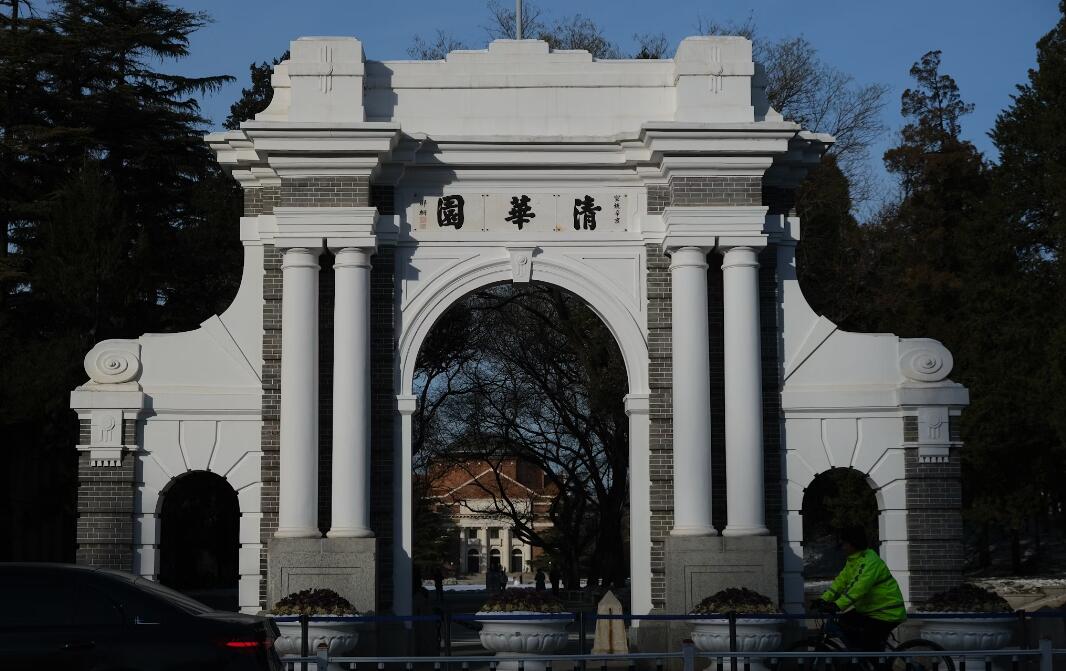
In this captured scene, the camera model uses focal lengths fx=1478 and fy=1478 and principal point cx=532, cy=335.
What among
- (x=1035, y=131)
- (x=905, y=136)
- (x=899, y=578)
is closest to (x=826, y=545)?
(x=905, y=136)

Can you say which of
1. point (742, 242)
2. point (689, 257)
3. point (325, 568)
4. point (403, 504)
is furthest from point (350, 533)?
point (742, 242)

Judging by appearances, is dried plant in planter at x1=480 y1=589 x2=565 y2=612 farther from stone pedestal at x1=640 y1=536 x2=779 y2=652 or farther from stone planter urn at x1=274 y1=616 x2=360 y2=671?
stone pedestal at x1=640 y1=536 x2=779 y2=652

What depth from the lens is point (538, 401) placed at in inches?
1383

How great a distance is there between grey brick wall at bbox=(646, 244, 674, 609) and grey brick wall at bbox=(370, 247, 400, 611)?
10.4 ft

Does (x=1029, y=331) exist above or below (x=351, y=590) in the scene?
above

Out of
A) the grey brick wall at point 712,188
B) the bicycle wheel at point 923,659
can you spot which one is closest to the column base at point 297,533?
the grey brick wall at point 712,188

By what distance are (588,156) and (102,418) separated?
6.71 meters

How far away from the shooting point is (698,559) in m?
17.2

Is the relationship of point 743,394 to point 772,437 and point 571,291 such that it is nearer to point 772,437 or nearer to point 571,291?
point 772,437

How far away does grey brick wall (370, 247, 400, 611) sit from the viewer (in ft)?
59.4

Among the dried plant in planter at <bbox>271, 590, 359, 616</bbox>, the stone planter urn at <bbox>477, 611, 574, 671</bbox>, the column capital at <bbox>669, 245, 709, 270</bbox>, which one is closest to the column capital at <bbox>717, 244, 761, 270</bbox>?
the column capital at <bbox>669, 245, 709, 270</bbox>

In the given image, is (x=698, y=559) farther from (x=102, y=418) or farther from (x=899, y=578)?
(x=102, y=418)

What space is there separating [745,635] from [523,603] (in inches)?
88.1

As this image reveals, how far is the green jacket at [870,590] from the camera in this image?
1206 centimetres
